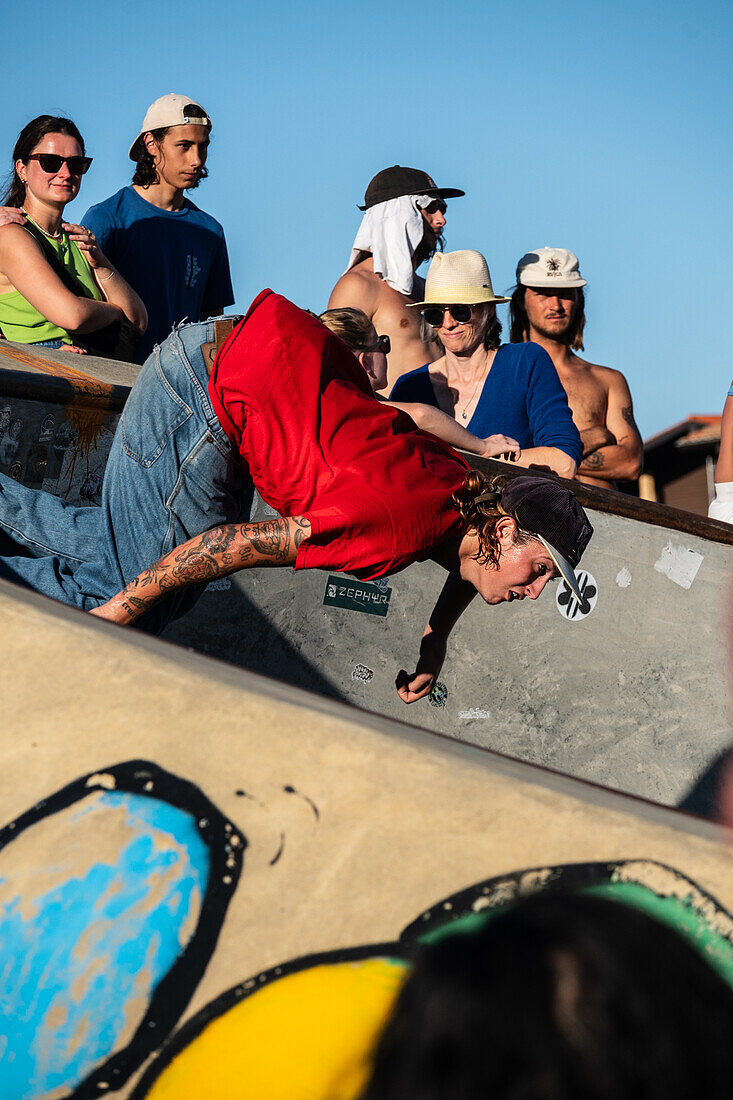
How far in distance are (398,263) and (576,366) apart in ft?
3.59

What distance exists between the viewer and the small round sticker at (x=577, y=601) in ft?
13.6

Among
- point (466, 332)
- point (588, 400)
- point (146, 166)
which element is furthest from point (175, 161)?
point (588, 400)

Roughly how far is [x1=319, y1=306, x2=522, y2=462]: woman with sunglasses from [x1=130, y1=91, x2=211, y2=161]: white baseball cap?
1405 millimetres

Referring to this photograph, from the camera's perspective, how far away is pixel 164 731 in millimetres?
1383

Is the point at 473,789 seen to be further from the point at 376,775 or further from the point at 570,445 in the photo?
the point at 570,445

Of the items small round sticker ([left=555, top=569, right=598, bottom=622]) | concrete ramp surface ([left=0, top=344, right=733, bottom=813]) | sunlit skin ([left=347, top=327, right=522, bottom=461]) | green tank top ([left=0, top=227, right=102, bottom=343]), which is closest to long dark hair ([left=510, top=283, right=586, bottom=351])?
sunlit skin ([left=347, top=327, right=522, bottom=461])

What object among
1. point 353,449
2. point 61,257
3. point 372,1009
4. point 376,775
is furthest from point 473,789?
point 61,257

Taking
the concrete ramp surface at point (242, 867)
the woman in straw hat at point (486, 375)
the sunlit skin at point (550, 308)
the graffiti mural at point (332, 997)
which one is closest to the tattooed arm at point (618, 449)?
the sunlit skin at point (550, 308)

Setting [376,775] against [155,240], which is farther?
[155,240]

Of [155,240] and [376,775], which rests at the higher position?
[155,240]

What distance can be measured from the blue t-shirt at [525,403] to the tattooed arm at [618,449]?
65 cm

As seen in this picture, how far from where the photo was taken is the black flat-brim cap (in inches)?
182

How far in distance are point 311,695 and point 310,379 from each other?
128cm

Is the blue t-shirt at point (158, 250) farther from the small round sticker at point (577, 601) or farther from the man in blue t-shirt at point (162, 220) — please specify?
the small round sticker at point (577, 601)
